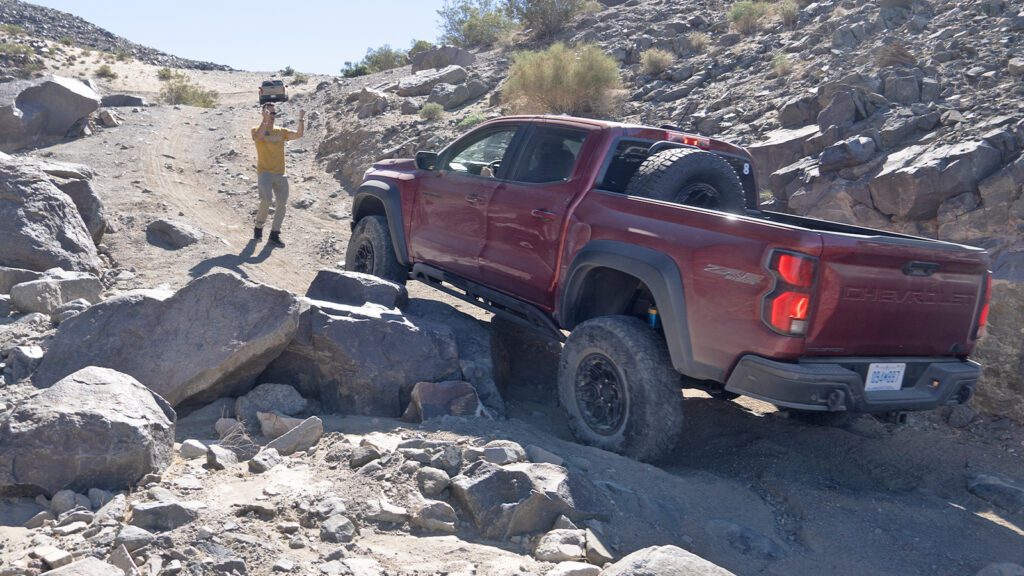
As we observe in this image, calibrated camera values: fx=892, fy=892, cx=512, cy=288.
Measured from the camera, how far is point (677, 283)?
4812 mm

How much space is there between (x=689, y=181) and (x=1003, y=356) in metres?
3.04

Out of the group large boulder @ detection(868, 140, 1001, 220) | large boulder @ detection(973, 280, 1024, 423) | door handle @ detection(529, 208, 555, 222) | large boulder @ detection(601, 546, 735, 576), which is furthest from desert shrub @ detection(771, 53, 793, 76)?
large boulder @ detection(601, 546, 735, 576)

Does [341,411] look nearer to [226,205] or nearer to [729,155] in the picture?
[729,155]

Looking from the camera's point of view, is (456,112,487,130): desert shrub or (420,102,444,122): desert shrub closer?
(456,112,487,130): desert shrub

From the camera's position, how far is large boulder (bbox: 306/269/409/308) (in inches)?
261

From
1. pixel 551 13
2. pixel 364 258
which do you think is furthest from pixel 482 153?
pixel 551 13

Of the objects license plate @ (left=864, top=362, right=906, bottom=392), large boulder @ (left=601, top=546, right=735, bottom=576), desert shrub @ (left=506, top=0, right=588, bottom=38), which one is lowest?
large boulder @ (left=601, top=546, right=735, bottom=576)

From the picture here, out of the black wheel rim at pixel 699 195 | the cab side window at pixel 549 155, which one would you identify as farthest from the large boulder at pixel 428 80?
the black wheel rim at pixel 699 195

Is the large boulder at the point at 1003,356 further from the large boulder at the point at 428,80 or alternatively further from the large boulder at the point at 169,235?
the large boulder at the point at 428,80

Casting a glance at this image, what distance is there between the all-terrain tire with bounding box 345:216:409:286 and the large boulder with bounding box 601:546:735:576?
15.1 ft

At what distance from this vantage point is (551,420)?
6.14 meters

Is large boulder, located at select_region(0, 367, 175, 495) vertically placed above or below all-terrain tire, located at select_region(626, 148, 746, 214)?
below

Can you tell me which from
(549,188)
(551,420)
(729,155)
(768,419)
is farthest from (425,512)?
(729,155)

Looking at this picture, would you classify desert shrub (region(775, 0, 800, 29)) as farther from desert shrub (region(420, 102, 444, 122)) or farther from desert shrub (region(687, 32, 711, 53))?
desert shrub (region(420, 102, 444, 122))
